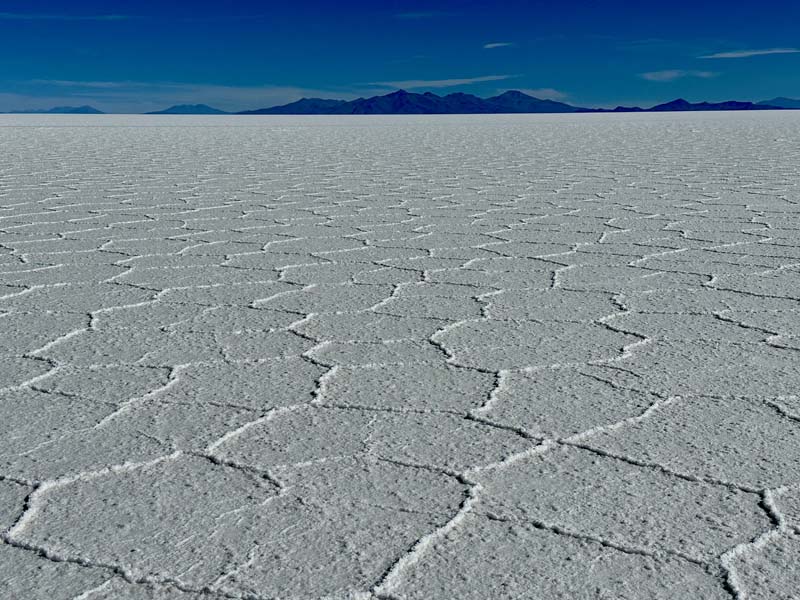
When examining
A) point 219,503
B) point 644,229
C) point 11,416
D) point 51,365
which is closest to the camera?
point 219,503

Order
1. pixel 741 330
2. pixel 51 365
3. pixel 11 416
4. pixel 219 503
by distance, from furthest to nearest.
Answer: pixel 741 330
pixel 51 365
pixel 11 416
pixel 219 503

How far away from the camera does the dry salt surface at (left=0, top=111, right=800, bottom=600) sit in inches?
43.5

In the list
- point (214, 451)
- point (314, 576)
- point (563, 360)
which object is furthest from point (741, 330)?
point (314, 576)

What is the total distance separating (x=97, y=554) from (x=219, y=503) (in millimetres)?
175

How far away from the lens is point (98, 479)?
4.37 feet

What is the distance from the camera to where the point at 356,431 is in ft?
4.95

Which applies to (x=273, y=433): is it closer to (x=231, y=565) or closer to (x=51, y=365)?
(x=231, y=565)

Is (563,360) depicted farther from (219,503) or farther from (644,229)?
(644,229)

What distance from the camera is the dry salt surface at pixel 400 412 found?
3.63 ft

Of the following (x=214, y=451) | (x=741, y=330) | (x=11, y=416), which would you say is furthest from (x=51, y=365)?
(x=741, y=330)

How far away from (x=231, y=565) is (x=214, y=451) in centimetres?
35

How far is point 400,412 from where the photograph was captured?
160 centimetres

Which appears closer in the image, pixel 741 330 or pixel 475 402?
pixel 475 402

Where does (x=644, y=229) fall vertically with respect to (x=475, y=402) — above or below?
below
